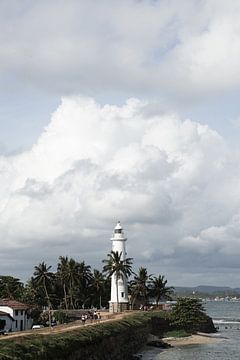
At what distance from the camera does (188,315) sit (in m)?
98.6

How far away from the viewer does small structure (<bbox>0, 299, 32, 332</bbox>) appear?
71.2 m

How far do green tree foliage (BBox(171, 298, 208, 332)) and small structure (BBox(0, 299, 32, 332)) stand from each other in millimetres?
29163

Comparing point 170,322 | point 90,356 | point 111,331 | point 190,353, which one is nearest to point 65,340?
point 90,356

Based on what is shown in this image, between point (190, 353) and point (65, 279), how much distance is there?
154 feet

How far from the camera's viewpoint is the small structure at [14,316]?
71.2 m

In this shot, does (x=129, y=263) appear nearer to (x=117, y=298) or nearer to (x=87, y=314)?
(x=117, y=298)

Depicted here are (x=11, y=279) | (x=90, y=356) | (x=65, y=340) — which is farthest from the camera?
(x=11, y=279)

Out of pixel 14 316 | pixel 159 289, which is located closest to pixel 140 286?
pixel 159 289

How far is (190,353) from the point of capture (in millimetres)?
73750

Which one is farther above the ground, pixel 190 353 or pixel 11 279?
pixel 11 279

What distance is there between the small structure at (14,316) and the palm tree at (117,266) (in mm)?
28382

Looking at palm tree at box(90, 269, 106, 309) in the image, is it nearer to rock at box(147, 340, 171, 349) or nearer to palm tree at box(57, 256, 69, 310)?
palm tree at box(57, 256, 69, 310)

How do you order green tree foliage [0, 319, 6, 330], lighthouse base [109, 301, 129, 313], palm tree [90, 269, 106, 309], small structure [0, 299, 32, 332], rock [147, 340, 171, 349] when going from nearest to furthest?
green tree foliage [0, 319, 6, 330] → small structure [0, 299, 32, 332] → rock [147, 340, 171, 349] → lighthouse base [109, 301, 129, 313] → palm tree [90, 269, 106, 309]

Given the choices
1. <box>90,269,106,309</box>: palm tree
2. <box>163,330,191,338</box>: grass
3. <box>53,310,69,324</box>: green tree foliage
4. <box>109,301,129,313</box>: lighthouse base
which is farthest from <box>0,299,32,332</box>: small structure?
<box>90,269,106,309</box>: palm tree
